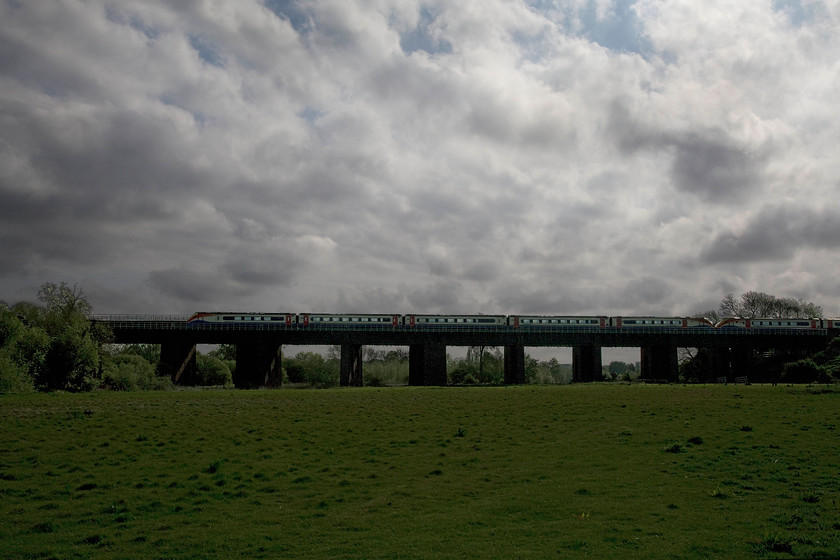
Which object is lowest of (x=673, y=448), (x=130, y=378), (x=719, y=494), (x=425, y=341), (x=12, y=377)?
(x=719, y=494)

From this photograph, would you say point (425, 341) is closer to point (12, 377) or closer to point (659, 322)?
point (659, 322)

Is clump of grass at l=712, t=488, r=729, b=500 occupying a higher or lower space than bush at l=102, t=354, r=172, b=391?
lower

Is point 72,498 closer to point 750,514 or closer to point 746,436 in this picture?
point 750,514

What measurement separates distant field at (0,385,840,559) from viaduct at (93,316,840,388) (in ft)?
160

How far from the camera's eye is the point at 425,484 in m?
20.8

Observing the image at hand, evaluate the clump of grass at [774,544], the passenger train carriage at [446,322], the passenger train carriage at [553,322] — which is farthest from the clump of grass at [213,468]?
the passenger train carriage at [553,322]

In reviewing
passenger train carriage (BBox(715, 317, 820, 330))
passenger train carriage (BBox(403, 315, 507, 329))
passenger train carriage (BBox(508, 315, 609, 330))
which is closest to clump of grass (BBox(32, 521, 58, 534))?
passenger train carriage (BBox(403, 315, 507, 329))

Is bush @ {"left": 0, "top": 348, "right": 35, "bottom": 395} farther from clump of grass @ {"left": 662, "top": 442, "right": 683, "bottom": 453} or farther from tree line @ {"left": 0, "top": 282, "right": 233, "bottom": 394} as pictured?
clump of grass @ {"left": 662, "top": 442, "right": 683, "bottom": 453}

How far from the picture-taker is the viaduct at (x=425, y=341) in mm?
86312

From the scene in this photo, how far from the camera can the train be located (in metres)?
89.4

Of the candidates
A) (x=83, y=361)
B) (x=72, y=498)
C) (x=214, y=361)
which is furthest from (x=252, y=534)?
(x=214, y=361)

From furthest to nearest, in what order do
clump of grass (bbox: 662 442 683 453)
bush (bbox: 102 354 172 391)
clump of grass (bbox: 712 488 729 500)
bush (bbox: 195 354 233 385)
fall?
bush (bbox: 195 354 233 385) < bush (bbox: 102 354 172 391) < clump of grass (bbox: 662 442 683 453) < clump of grass (bbox: 712 488 729 500)

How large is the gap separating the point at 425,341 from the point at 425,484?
68.0 m

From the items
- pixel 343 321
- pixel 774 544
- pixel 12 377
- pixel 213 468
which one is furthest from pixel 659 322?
pixel 774 544
